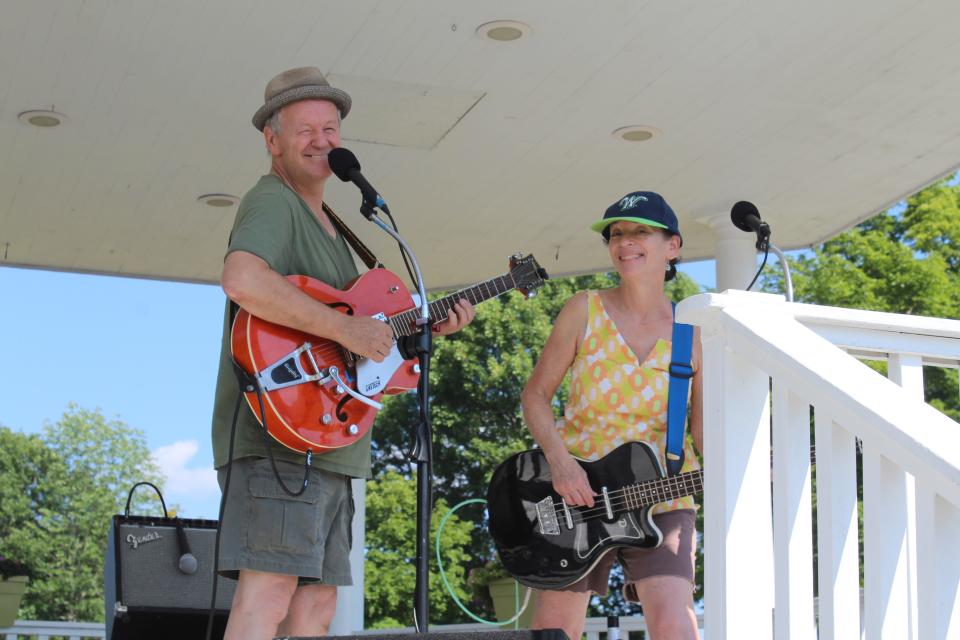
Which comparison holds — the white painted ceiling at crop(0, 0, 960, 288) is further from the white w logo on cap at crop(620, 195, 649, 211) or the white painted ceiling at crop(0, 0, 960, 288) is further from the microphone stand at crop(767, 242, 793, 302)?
the microphone stand at crop(767, 242, 793, 302)

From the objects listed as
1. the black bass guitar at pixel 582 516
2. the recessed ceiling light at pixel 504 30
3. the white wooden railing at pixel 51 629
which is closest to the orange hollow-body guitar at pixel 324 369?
the black bass guitar at pixel 582 516

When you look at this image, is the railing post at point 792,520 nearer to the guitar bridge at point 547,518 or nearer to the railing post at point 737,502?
the railing post at point 737,502

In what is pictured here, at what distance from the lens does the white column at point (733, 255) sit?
5.89 m

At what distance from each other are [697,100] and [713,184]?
91 cm

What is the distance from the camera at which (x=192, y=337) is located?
37250 mm

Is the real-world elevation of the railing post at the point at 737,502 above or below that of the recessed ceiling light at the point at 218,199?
below

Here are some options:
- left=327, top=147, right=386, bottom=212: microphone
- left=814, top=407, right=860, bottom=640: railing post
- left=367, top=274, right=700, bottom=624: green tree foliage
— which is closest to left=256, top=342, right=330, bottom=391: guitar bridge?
left=327, top=147, right=386, bottom=212: microphone

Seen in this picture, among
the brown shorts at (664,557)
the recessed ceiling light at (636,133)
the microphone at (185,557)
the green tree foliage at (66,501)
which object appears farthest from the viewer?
the green tree foliage at (66,501)

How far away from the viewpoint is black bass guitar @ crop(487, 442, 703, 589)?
3400mm

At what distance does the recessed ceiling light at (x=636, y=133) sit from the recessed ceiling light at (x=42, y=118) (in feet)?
7.30

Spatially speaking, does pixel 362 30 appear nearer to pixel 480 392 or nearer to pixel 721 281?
pixel 721 281

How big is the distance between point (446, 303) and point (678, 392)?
71 centimetres

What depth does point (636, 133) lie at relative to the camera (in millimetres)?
5102

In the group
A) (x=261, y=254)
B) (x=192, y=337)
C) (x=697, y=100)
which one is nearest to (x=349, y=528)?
(x=261, y=254)
